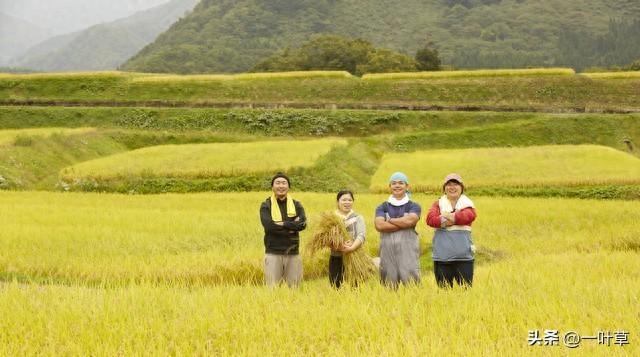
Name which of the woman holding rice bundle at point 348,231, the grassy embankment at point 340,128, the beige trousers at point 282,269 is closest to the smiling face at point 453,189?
the woman holding rice bundle at point 348,231

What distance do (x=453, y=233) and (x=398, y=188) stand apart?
35.2 inches

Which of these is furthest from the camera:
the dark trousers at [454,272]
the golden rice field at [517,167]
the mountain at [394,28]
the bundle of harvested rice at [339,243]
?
the mountain at [394,28]

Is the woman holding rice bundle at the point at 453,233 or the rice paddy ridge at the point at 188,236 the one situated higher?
the woman holding rice bundle at the point at 453,233

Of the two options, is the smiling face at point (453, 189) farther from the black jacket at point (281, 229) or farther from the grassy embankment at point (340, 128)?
the grassy embankment at point (340, 128)

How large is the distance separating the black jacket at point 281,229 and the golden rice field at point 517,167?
1345cm

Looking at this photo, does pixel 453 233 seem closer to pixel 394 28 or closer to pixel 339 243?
pixel 339 243

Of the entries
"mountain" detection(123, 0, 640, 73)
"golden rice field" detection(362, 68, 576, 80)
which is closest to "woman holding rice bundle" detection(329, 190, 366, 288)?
"golden rice field" detection(362, 68, 576, 80)

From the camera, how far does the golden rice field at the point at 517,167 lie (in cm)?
2094

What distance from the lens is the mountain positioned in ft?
354

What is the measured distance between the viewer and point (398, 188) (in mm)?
6914

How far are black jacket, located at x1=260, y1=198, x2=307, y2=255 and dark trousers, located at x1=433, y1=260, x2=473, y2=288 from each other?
6.56 ft

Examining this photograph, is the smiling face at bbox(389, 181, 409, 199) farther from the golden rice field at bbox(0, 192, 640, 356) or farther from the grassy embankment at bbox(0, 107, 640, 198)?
the grassy embankment at bbox(0, 107, 640, 198)

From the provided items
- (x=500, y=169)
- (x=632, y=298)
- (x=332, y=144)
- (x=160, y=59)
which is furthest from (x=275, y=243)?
(x=160, y=59)

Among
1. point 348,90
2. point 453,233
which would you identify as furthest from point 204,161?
point 453,233
